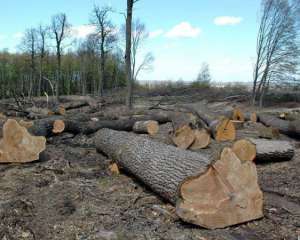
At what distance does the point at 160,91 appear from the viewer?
126ft

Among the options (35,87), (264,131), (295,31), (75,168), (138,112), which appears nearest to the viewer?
Answer: (75,168)

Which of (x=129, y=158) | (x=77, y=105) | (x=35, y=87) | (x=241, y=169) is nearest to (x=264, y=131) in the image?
(x=129, y=158)

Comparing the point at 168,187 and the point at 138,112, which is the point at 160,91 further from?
the point at 168,187

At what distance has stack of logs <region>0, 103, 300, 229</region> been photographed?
4059mm

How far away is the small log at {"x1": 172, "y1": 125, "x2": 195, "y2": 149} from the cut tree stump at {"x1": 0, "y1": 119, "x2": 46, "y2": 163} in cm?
310

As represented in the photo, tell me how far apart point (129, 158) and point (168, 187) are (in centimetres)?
160

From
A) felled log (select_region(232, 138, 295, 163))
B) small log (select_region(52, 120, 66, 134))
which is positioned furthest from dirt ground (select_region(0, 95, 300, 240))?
small log (select_region(52, 120, 66, 134))

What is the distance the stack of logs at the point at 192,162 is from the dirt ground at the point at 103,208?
17 cm

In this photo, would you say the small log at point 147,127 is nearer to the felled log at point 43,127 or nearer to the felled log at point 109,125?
the felled log at point 109,125

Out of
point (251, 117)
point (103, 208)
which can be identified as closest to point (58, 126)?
point (103, 208)

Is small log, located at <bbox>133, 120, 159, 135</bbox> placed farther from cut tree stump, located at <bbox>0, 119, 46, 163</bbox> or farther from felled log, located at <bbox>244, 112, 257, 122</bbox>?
felled log, located at <bbox>244, 112, 257, 122</bbox>

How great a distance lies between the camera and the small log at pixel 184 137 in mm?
8492

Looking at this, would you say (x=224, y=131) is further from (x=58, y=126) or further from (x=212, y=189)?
(x=212, y=189)

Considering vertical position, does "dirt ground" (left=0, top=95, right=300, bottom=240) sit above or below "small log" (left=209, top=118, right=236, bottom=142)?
below
